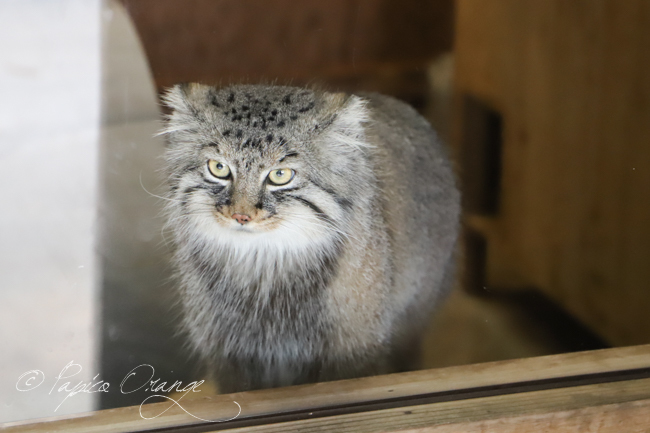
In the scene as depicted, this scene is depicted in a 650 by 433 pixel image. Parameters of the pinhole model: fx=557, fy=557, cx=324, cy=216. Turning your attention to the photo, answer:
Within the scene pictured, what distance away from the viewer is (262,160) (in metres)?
0.87

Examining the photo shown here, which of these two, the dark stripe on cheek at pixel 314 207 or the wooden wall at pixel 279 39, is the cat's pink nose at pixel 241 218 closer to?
the dark stripe on cheek at pixel 314 207

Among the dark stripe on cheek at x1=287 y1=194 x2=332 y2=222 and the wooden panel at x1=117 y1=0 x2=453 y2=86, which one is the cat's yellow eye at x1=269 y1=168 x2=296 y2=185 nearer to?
the dark stripe on cheek at x1=287 y1=194 x2=332 y2=222

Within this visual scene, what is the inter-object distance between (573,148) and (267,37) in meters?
0.79

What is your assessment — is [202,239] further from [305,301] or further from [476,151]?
[476,151]

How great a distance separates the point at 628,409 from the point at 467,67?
74 centimetres

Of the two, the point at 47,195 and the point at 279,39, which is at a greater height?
the point at 279,39

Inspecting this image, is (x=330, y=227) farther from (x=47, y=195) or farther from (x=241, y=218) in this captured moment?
(x=47, y=195)

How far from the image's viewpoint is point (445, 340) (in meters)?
1.19

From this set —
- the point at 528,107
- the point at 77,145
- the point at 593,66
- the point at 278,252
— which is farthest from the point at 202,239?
the point at 593,66

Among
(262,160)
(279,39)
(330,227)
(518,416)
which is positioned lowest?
(518,416)

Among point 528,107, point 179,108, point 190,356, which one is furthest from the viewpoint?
point 528,107

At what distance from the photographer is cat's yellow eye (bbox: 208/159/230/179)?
2.89ft

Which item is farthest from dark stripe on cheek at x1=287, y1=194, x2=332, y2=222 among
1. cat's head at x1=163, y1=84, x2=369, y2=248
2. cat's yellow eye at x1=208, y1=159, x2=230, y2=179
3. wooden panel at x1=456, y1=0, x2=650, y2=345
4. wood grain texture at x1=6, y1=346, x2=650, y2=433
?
wooden panel at x1=456, y1=0, x2=650, y2=345

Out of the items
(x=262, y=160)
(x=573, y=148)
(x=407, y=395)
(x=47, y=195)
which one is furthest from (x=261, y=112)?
(x=573, y=148)
